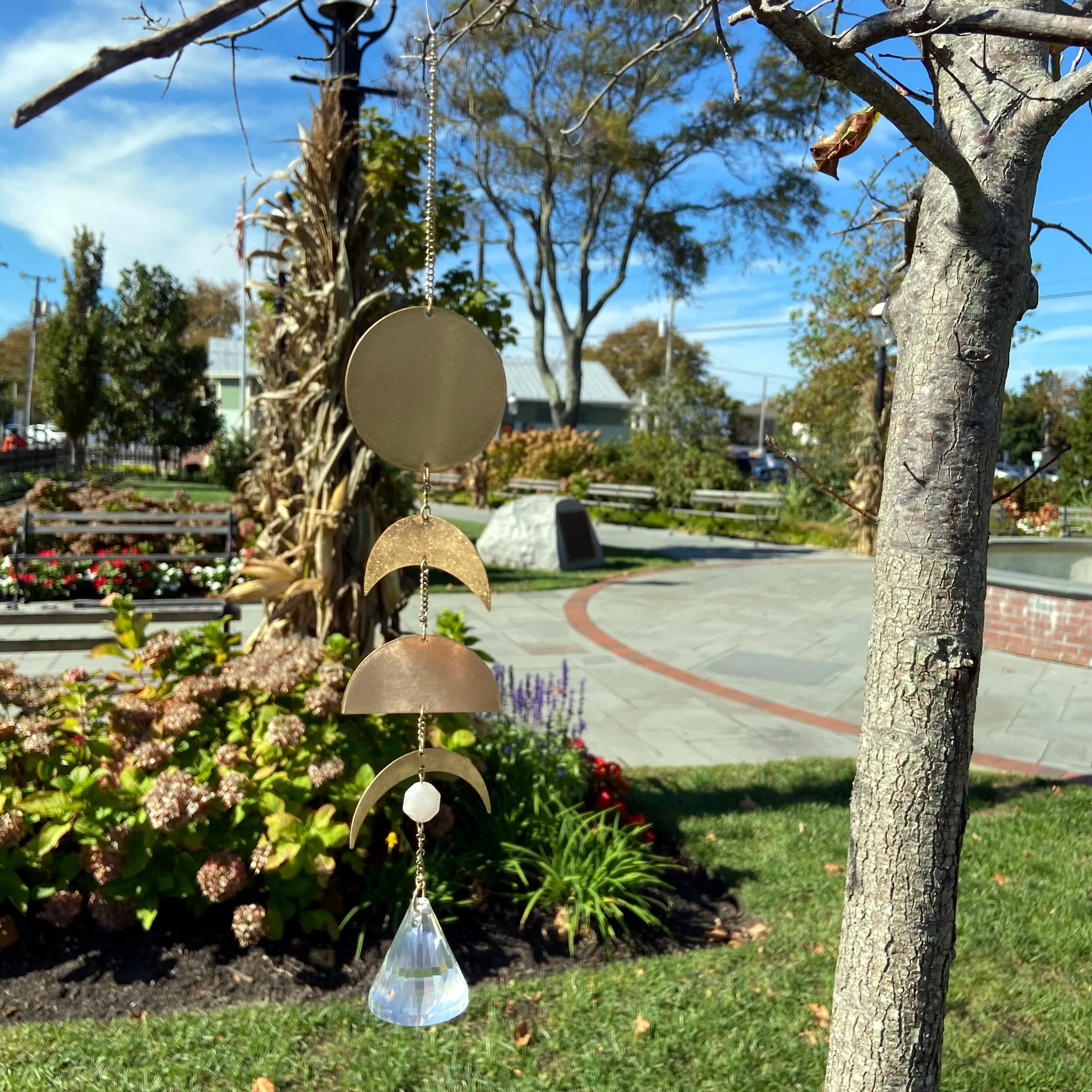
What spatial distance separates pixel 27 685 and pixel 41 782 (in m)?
0.53

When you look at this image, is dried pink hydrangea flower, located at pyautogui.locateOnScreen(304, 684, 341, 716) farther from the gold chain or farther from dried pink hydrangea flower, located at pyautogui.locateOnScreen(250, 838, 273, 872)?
the gold chain

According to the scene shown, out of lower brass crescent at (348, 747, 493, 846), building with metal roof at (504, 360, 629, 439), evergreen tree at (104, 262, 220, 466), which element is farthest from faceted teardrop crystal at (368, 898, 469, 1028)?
building with metal roof at (504, 360, 629, 439)

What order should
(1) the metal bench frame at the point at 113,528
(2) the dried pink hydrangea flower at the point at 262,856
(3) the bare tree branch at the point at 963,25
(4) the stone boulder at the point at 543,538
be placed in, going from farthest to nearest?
1. (4) the stone boulder at the point at 543,538
2. (1) the metal bench frame at the point at 113,528
3. (2) the dried pink hydrangea flower at the point at 262,856
4. (3) the bare tree branch at the point at 963,25

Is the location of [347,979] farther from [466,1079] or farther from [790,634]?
[790,634]

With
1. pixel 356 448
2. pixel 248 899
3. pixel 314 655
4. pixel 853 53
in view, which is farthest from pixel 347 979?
pixel 853 53

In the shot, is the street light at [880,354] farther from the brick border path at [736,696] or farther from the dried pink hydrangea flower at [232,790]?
the dried pink hydrangea flower at [232,790]

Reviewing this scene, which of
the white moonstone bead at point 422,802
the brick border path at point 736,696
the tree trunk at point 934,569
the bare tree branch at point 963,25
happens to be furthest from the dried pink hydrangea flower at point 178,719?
the brick border path at point 736,696

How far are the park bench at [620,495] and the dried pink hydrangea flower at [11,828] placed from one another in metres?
19.0

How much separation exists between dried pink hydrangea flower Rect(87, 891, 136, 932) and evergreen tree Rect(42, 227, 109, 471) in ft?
86.0

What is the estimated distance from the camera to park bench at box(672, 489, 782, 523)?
20.1 metres

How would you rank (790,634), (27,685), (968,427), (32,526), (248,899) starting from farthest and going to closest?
(790,634), (32,526), (27,685), (248,899), (968,427)

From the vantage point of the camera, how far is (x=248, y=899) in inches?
131

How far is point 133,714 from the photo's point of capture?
3.41m

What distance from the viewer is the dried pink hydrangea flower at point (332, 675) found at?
3494 mm
